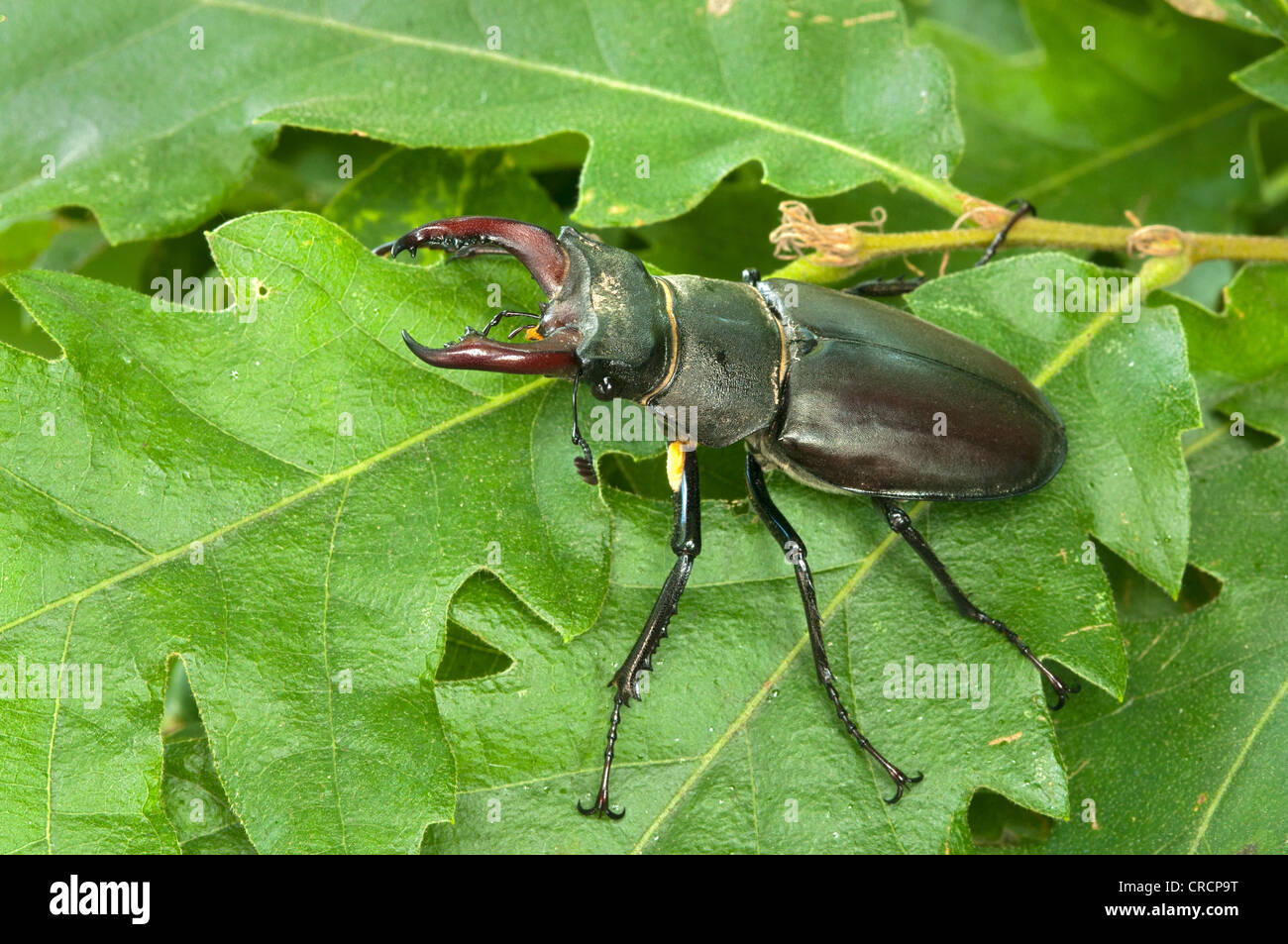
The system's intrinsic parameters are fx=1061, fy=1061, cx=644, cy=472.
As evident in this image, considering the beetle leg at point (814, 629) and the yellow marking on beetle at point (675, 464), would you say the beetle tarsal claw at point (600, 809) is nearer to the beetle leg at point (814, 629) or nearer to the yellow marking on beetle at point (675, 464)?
the beetle leg at point (814, 629)

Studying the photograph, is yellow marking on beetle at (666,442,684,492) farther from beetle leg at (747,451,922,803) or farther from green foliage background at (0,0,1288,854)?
beetle leg at (747,451,922,803)

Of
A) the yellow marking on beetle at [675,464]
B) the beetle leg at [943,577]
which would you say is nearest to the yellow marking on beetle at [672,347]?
the yellow marking on beetle at [675,464]

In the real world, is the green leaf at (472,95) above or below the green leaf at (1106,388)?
above

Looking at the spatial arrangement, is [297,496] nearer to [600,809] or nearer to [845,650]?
[600,809]

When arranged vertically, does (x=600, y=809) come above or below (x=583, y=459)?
below

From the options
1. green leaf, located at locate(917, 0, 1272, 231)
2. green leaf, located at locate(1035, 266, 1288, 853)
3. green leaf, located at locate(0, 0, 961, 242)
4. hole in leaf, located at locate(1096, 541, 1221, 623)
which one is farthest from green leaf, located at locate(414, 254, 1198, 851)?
green leaf, located at locate(917, 0, 1272, 231)

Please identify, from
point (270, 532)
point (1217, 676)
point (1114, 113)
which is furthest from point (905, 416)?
point (1114, 113)
